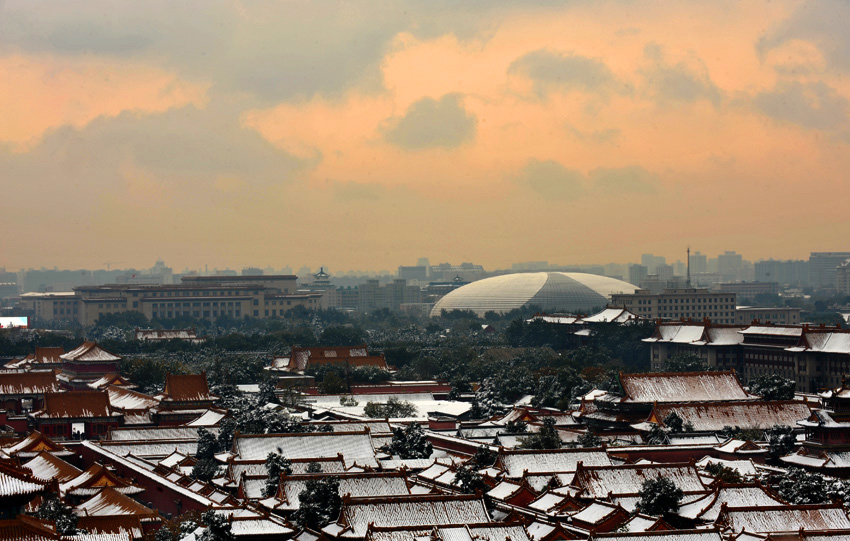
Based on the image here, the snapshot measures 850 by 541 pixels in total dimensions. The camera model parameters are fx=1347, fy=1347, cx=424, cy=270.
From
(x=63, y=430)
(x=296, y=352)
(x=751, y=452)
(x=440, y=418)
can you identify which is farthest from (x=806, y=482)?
(x=296, y=352)

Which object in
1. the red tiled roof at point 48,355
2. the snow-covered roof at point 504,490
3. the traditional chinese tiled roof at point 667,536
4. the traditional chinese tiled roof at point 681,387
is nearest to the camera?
the traditional chinese tiled roof at point 667,536

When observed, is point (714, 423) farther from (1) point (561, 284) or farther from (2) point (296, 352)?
(1) point (561, 284)

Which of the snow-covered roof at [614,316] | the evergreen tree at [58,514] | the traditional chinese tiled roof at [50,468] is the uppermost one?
the snow-covered roof at [614,316]

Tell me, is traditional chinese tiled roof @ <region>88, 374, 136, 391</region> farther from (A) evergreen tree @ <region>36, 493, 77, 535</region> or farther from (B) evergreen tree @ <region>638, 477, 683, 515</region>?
(B) evergreen tree @ <region>638, 477, 683, 515</region>

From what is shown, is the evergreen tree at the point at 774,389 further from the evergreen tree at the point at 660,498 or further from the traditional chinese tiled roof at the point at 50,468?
the traditional chinese tiled roof at the point at 50,468

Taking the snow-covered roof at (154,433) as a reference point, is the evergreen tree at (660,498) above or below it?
above

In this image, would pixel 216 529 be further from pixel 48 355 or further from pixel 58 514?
pixel 48 355

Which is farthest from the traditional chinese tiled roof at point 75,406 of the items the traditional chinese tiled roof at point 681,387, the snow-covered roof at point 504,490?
the snow-covered roof at point 504,490
